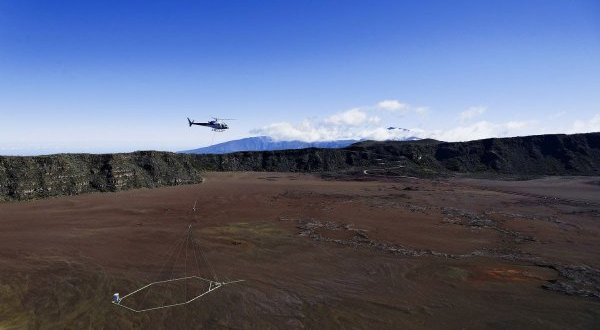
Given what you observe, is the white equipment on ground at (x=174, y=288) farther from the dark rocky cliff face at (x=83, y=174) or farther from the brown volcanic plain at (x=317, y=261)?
the dark rocky cliff face at (x=83, y=174)

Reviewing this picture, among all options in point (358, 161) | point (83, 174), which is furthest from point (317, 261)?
point (358, 161)

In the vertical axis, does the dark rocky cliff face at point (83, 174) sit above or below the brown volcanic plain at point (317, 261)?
above

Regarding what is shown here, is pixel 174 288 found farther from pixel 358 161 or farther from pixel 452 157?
pixel 452 157

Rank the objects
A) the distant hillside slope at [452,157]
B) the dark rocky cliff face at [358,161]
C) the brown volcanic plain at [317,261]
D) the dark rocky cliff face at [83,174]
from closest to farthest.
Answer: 1. the brown volcanic plain at [317,261]
2. the dark rocky cliff face at [83,174]
3. the dark rocky cliff face at [358,161]
4. the distant hillside slope at [452,157]

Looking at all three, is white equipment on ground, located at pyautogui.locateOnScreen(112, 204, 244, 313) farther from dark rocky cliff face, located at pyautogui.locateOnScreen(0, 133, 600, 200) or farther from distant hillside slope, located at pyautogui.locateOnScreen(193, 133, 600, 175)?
distant hillside slope, located at pyautogui.locateOnScreen(193, 133, 600, 175)

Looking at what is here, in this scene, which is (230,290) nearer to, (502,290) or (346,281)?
(346,281)

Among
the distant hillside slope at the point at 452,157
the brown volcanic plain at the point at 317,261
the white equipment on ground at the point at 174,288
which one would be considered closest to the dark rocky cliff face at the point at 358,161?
the distant hillside slope at the point at 452,157

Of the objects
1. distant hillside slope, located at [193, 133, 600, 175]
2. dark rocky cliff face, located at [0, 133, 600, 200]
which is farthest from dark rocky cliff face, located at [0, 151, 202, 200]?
distant hillside slope, located at [193, 133, 600, 175]
